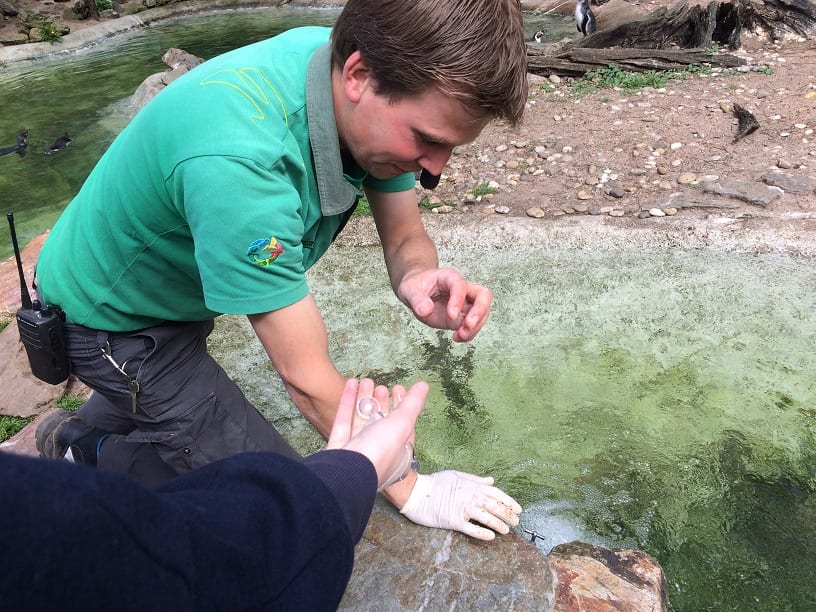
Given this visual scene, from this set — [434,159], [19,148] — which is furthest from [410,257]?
[19,148]

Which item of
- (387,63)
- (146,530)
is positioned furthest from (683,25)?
(146,530)

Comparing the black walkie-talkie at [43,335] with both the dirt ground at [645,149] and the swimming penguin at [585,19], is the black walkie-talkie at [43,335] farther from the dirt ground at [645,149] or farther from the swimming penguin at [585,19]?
the swimming penguin at [585,19]

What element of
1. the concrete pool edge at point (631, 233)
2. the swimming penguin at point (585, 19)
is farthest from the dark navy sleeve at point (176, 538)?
the swimming penguin at point (585, 19)

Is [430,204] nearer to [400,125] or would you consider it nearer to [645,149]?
[645,149]

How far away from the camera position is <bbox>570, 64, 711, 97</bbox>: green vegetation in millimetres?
5422

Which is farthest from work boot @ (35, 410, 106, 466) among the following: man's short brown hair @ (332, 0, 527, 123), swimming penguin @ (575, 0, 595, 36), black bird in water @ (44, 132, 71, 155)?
swimming penguin @ (575, 0, 595, 36)

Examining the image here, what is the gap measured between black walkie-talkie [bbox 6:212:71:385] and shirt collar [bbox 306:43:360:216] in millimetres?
742

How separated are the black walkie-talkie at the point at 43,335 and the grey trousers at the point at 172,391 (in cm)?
3

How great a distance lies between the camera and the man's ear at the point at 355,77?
1.38 m

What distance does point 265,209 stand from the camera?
130cm

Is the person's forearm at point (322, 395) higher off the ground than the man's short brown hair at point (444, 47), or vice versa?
the man's short brown hair at point (444, 47)

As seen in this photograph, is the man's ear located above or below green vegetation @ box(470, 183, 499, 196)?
above

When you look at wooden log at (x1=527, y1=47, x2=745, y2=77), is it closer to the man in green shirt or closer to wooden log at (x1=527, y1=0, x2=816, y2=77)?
wooden log at (x1=527, y1=0, x2=816, y2=77)

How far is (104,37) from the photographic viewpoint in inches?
529
